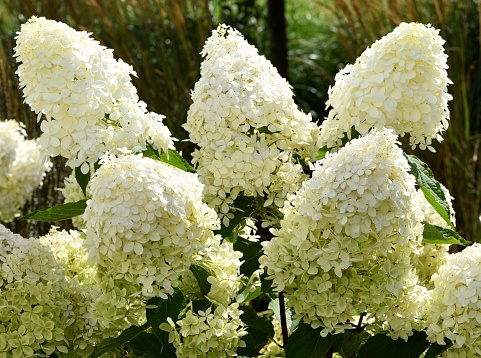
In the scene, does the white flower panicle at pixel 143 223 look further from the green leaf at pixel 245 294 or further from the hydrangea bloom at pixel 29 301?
the green leaf at pixel 245 294

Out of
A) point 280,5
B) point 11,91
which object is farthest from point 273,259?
point 280,5

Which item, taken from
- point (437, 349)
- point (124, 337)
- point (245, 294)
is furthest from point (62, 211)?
point (437, 349)

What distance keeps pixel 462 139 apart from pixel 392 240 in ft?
8.29

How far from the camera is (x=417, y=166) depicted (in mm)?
1641

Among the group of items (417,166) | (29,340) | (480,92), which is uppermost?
(417,166)

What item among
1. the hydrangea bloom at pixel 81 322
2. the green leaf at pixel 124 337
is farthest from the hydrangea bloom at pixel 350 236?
Result: the hydrangea bloom at pixel 81 322

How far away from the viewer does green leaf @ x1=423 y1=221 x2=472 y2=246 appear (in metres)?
1.57

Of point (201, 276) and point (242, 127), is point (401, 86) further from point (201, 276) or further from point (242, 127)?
point (201, 276)

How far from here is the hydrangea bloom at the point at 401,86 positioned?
1579mm

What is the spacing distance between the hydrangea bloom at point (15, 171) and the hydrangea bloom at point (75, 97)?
1440mm

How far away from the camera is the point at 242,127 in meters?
1.59

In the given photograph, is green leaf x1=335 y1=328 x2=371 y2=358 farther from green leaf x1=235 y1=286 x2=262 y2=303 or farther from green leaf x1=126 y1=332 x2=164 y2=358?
green leaf x1=126 y1=332 x2=164 y2=358

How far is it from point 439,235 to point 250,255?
386 mm

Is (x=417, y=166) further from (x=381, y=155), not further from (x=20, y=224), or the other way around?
(x=20, y=224)
